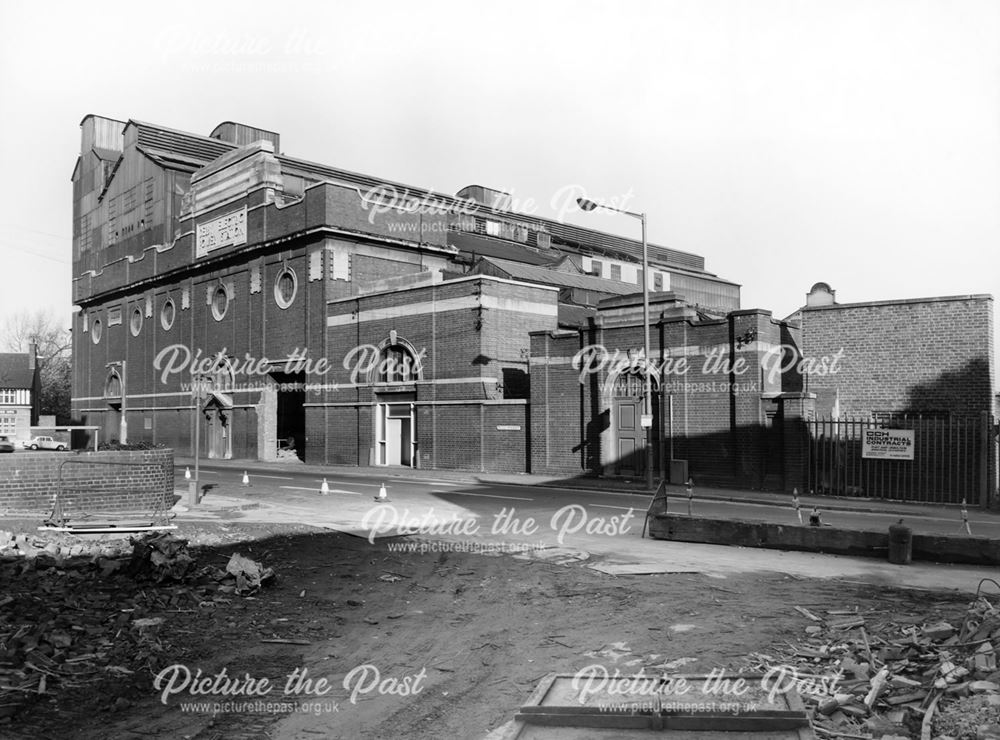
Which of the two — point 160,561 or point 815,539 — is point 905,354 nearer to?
point 815,539

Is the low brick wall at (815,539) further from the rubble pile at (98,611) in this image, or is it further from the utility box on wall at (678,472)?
the utility box on wall at (678,472)

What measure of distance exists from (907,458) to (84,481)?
770 inches

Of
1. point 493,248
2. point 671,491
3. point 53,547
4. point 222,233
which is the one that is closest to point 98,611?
point 53,547

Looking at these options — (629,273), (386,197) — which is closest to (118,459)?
(386,197)

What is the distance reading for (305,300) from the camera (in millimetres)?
38219

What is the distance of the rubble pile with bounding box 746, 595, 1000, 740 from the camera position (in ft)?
17.9

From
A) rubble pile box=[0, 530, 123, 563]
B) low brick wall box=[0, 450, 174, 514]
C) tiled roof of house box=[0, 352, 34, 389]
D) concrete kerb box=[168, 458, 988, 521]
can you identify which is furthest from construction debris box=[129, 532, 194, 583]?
tiled roof of house box=[0, 352, 34, 389]

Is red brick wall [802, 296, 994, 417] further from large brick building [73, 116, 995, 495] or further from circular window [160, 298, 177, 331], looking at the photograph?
circular window [160, 298, 177, 331]

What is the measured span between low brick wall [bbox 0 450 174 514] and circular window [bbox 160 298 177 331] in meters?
37.1

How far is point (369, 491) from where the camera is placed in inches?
875

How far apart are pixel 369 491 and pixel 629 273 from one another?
44434 millimetres

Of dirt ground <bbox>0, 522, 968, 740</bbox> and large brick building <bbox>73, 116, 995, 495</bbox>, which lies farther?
large brick building <bbox>73, 116, 995, 495</bbox>

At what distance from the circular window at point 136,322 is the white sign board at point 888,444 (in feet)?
151

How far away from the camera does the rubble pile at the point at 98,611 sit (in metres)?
6.80
